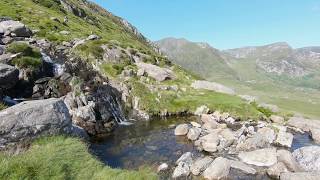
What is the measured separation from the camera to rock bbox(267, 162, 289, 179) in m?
32.4

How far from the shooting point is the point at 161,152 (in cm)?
3953

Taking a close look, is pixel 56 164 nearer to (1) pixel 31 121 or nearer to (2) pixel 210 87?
(1) pixel 31 121

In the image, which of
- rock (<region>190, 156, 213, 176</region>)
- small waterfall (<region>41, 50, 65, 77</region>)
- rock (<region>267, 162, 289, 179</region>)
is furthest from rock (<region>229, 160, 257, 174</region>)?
small waterfall (<region>41, 50, 65, 77</region>)

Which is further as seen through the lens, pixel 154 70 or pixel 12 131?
pixel 154 70

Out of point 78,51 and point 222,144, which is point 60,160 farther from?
point 78,51

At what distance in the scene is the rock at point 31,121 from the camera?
23.6 meters

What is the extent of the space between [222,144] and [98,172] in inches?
856

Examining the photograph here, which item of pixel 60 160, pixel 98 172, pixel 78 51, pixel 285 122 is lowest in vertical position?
pixel 285 122

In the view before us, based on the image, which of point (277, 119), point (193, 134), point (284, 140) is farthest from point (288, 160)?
point (277, 119)

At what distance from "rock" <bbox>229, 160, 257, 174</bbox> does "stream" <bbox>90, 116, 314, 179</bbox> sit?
0.93m

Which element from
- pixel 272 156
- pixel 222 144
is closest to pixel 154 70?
pixel 222 144

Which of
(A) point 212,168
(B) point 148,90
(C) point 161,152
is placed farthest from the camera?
(B) point 148,90

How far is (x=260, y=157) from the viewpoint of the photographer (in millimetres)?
35812

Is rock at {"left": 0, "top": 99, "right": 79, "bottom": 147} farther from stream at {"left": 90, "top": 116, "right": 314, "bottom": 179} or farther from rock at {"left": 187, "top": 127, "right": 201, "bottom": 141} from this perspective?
rock at {"left": 187, "top": 127, "right": 201, "bottom": 141}
